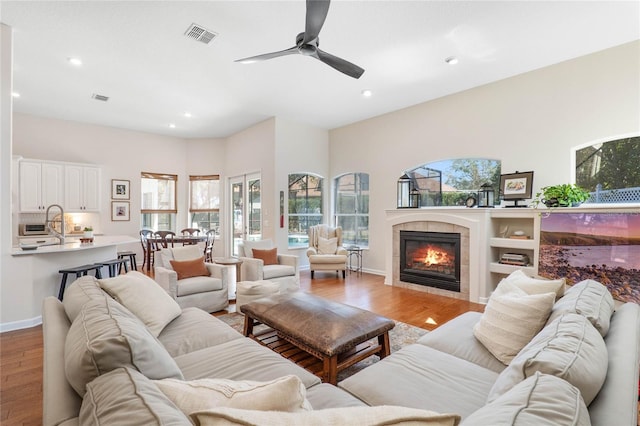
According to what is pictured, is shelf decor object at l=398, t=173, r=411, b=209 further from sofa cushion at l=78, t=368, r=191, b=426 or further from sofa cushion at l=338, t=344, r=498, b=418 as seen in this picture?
sofa cushion at l=78, t=368, r=191, b=426

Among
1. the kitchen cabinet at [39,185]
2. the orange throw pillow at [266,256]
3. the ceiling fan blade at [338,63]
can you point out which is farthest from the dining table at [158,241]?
the ceiling fan blade at [338,63]

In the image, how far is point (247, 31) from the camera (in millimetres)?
Answer: 3227

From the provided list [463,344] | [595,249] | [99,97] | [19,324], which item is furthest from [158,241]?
[595,249]

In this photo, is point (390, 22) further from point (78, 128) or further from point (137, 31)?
point (78, 128)

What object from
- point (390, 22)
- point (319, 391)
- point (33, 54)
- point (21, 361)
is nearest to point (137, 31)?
point (33, 54)

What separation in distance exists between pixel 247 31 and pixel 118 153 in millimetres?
5529

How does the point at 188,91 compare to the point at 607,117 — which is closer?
the point at 607,117

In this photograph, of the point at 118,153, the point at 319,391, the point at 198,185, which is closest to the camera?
the point at 319,391

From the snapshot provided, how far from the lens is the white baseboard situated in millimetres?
3238

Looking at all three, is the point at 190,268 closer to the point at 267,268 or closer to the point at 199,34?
the point at 267,268

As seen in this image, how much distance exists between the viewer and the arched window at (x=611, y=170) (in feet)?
11.8

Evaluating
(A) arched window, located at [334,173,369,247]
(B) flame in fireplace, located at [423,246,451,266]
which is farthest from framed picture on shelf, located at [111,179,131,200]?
(B) flame in fireplace, located at [423,246,451,266]

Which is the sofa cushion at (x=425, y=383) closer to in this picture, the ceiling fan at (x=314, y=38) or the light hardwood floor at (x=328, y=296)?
the light hardwood floor at (x=328, y=296)

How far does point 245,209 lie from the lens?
743 centimetres
